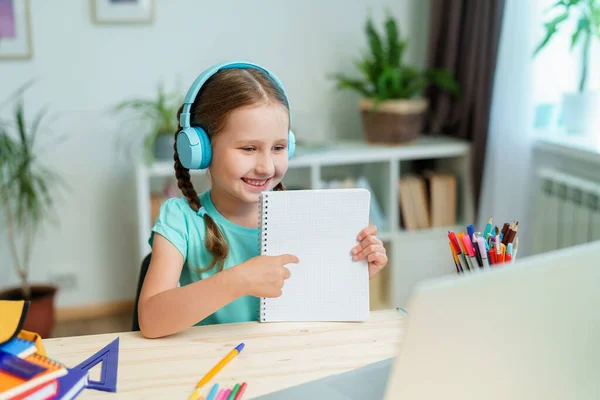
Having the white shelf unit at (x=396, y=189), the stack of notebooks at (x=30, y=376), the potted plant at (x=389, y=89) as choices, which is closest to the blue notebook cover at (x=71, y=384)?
the stack of notebooks at (x=30, y=376)

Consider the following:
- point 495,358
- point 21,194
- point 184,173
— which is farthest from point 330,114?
point 495,358

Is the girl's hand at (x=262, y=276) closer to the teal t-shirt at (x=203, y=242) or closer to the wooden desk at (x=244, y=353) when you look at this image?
the wooden desk at (x=244, y=353)

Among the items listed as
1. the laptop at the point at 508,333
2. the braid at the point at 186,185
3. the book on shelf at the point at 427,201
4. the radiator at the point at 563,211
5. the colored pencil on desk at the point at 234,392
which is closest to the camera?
the laptop at the point at 508,333

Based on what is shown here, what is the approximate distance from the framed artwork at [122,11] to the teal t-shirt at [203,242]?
6.18ft

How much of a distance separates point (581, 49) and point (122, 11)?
6.32ft

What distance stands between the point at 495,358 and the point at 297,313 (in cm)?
52

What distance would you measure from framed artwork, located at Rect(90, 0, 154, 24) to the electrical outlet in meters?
1.16

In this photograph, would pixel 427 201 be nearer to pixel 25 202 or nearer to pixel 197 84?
pixel 25 202

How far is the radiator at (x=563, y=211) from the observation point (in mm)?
2406

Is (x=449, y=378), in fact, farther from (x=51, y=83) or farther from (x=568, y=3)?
(x=51, y=83)

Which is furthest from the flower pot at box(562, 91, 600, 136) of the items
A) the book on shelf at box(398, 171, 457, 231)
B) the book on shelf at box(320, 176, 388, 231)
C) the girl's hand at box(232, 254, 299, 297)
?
the girl's hand at box(232, 254, 299, 297)

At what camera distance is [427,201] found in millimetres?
3160

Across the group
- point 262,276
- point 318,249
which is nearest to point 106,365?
point 262,276

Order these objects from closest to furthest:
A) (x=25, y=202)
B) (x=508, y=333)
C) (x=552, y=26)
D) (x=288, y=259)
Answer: (x=508, y=333)
(x=288, y=259)
(x=552, y=26)
(x=25, y=202)
